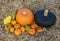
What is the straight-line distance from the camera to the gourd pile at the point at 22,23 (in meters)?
2.09

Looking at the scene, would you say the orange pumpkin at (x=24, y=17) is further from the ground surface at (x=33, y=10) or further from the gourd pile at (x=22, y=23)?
the ground surface at (x=33, y=10)

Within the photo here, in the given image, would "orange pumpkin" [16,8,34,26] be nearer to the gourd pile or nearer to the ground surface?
the gourd pile

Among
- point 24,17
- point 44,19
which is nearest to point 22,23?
point 24,17

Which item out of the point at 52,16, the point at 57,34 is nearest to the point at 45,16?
the point at 52,16

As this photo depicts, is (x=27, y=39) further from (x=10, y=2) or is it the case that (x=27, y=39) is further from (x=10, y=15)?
(x=10, y=2)

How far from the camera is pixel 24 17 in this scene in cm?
210

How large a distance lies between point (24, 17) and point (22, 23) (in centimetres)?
8

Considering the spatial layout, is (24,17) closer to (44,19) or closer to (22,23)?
(22,23)

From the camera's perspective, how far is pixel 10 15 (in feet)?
7.37

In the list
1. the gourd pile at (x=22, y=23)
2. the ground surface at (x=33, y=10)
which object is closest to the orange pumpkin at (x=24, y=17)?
the gourd pile at (x=22, y=23)

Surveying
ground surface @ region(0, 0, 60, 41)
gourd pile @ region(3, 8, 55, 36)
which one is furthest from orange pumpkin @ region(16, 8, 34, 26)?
ground surface @ region(0, 0, 60, 41)

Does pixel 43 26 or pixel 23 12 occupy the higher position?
pixel 23 12

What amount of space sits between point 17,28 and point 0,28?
0.67 ft

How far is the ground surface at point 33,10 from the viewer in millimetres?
2072
